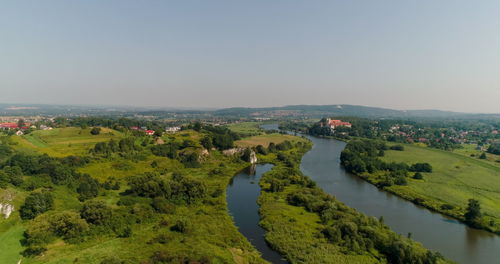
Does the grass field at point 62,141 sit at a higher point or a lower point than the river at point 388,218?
higher

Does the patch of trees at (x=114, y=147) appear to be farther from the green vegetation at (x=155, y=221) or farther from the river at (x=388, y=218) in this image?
the river at (x=388, y=218)

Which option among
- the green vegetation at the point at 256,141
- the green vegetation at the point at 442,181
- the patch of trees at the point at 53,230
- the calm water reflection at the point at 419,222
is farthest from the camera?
the green vegetation at the point at 256,141

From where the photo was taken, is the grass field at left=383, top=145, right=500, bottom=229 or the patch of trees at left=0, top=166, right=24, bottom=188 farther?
the grass field at left=383, top=145, right=500, bottom=229

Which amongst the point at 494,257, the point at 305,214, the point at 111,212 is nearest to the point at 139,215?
the point at 111,212

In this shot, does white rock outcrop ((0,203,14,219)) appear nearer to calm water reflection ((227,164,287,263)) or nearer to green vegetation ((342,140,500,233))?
calm water reflection ((227,164,287,263))

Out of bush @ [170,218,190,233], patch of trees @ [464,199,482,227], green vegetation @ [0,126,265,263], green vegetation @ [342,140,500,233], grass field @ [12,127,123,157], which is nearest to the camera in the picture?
green vegetation @ [0,126,265,263]

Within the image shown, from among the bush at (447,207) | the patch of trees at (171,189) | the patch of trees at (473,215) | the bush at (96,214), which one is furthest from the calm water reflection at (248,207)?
the bush at (447,207)

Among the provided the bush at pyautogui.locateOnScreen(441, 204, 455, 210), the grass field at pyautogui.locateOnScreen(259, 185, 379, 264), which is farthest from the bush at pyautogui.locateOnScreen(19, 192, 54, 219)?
the bush at pyautogui.locateOnScreen(441, 204, 455, 210)
